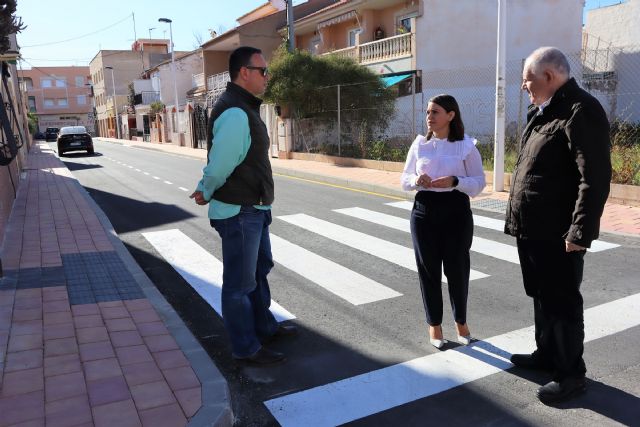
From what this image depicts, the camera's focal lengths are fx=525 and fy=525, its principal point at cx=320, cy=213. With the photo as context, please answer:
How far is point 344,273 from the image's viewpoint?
5.80 m

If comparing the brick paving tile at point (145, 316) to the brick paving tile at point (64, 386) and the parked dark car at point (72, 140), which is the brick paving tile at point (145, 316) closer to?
the brick paving tile at point (64, 386)

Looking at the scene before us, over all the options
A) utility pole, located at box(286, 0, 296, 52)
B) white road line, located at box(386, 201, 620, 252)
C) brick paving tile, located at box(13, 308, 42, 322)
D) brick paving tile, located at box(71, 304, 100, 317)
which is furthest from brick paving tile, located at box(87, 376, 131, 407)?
utility pole, located at box(286, 0, 296, 52)

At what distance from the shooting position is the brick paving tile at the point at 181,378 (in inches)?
126

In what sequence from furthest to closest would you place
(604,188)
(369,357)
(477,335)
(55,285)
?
(55,285), (477,335), (369,357), (604,188)

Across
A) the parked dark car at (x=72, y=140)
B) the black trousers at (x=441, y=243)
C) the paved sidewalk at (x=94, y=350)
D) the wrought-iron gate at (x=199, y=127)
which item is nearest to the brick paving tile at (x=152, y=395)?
the paved sidewalk at (x=94, y=350)

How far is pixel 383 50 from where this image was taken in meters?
23.1

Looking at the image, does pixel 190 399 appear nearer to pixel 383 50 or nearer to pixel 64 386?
pixel 64 386

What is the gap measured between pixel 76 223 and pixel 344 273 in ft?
16.3

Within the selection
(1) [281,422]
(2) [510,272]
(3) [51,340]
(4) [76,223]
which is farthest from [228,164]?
(4) [76,223]

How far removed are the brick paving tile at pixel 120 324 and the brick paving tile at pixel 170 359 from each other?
58 centimetres

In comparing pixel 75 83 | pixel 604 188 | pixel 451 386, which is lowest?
pixel 451 386

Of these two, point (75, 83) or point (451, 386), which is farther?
point (75, 83)

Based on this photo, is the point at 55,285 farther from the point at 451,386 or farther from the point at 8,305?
the point at 451,386

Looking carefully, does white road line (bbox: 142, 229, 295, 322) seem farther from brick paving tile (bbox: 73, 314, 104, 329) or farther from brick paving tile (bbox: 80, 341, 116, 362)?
brick paving tile (bbox: 80, 341, 116, 362)
